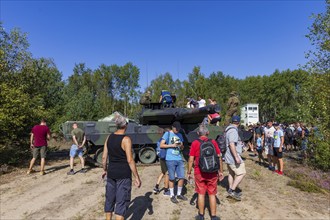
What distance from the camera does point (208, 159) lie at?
525cm

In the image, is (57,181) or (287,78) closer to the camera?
(57,181)

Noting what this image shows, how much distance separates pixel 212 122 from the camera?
464 inches

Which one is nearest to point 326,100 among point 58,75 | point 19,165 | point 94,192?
point 94,192

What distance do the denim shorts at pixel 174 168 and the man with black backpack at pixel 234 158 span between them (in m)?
1.16

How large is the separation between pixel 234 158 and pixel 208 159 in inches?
58.9

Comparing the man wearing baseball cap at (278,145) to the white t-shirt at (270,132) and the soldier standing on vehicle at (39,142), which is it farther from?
the soldier standing on vehicle at (39,142)

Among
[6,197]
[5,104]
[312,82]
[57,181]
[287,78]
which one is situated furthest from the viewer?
[287,78]

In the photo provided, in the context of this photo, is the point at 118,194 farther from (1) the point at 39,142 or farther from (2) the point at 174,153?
(1) the point at 39,142

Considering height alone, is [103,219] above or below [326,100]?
below

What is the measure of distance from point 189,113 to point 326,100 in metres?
6.59

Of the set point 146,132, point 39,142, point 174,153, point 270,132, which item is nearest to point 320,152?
point 270,132

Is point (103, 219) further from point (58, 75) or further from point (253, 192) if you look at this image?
point (58, 75)

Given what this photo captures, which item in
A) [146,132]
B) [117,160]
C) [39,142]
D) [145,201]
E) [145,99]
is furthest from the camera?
[145,99]

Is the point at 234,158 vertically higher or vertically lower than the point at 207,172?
higher
